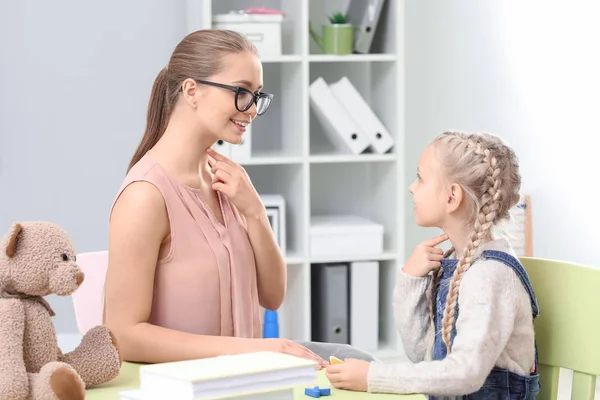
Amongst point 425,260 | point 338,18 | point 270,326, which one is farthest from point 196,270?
point 338,18

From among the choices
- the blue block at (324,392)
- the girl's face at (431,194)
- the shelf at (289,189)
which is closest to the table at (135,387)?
the blue block at (324,392)

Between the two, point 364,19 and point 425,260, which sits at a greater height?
point 364,19

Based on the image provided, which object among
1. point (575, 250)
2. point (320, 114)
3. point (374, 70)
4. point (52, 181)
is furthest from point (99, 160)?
point (575, 250)

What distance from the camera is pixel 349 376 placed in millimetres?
1258

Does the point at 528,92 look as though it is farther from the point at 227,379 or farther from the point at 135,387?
A: the point at 227,379

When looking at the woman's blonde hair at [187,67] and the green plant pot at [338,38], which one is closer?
the woman's blonde hair at [187,67]

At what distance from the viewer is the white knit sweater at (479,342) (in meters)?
1.28

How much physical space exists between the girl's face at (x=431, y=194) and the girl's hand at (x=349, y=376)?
1.19 ft

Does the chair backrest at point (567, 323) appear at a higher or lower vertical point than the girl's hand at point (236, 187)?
lower

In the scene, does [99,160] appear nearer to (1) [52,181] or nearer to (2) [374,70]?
(1) [52,181]

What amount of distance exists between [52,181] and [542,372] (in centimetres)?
218

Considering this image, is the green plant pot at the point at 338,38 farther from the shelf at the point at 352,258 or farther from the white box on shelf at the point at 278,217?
the shelf at the point at 352,258

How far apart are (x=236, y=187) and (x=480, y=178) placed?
1.35 ft

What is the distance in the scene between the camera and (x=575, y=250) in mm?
3078
